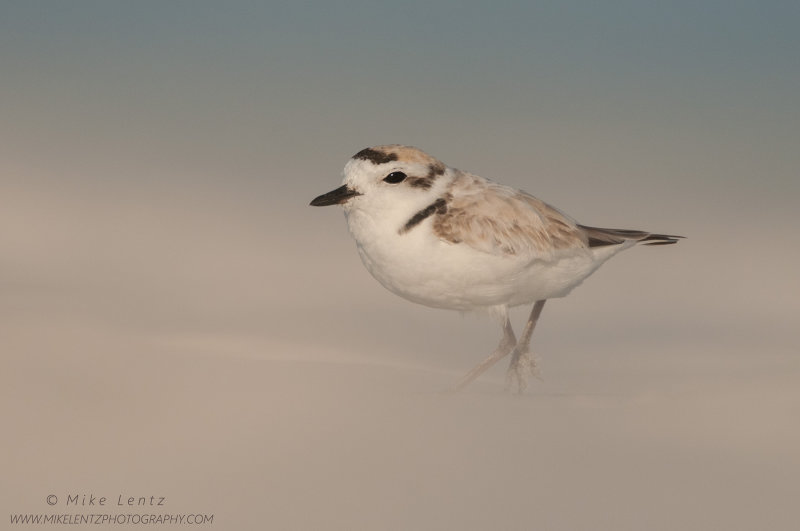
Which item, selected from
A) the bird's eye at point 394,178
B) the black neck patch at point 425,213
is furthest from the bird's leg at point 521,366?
the bird's eye at point 394,178

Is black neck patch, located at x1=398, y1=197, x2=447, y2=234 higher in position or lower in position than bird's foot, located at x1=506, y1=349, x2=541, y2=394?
higher

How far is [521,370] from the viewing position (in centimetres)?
996

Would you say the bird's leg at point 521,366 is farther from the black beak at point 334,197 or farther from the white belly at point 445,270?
the black beak at point 334,197

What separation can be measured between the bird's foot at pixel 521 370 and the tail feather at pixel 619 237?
1081 mm

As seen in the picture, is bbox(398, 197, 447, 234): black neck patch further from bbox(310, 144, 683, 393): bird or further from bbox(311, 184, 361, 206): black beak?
bbox(311, 184, 361, 206): black beak

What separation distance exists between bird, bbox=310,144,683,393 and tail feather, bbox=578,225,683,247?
0.36 meters

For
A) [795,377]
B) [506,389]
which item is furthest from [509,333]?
[795,377]

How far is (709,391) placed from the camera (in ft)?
32.1

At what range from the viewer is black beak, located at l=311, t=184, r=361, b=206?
8.91 metres

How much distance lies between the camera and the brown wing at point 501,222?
9.00 m

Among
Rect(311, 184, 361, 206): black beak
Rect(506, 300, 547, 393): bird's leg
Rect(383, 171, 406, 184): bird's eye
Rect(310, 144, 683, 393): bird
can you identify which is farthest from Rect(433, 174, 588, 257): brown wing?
Rect(506, 300, 547, 393): bird's leg

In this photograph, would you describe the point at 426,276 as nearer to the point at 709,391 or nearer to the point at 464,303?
the point at 464,303

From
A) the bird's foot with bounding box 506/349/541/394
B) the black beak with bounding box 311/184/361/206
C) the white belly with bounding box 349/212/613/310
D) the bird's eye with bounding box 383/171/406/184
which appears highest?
the bird's eye with bounding box 383/171/406/184

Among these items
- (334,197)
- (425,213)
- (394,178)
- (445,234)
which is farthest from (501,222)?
(334,197)
